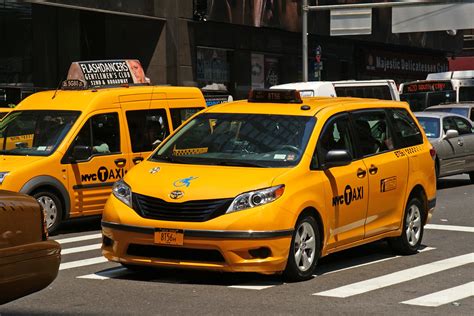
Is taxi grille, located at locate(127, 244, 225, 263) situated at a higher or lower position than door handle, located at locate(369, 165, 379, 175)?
lower

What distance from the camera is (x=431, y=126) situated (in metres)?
19.9

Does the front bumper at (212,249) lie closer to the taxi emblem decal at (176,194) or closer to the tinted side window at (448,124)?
the taxi emblem decal at (176,194)

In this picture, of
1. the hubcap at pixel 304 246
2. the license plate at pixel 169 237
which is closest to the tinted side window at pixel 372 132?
the hubcap at pixel 304 246

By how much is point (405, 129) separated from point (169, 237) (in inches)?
154

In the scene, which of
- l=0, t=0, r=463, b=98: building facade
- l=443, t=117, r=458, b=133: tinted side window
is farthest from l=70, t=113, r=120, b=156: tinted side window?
l=0, t=0, r=463, b=98: building facade

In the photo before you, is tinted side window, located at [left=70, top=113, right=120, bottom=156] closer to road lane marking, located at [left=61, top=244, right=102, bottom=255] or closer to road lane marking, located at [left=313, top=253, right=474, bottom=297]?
road lane marking, located at [left=61, top=244, right=102, bottom=255]

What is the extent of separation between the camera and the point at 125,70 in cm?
1712

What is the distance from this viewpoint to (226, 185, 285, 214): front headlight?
8.30 meters

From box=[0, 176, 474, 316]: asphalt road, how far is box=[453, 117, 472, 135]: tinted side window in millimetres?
9626

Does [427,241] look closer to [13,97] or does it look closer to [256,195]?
[256,195]

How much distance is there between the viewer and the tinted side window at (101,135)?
12836 mm

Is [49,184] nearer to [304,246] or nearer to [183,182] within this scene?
[183,182]

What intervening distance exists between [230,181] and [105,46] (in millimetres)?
25015

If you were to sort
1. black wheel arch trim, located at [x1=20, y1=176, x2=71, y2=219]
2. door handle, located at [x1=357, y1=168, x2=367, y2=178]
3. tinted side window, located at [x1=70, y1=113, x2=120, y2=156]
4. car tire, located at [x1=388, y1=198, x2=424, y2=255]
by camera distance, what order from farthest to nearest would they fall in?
tinted side window, located at [x1=70, y1=113, x2=120, y2=156] < black wheel arch trim, located at [x1=20, y1=176, x2=71, y2=219] < car tire, located at [x1=388, y1=198, x2=424, y2=255] < door handle, located at [x1=357, y1=168, x2=367, y2=178]
